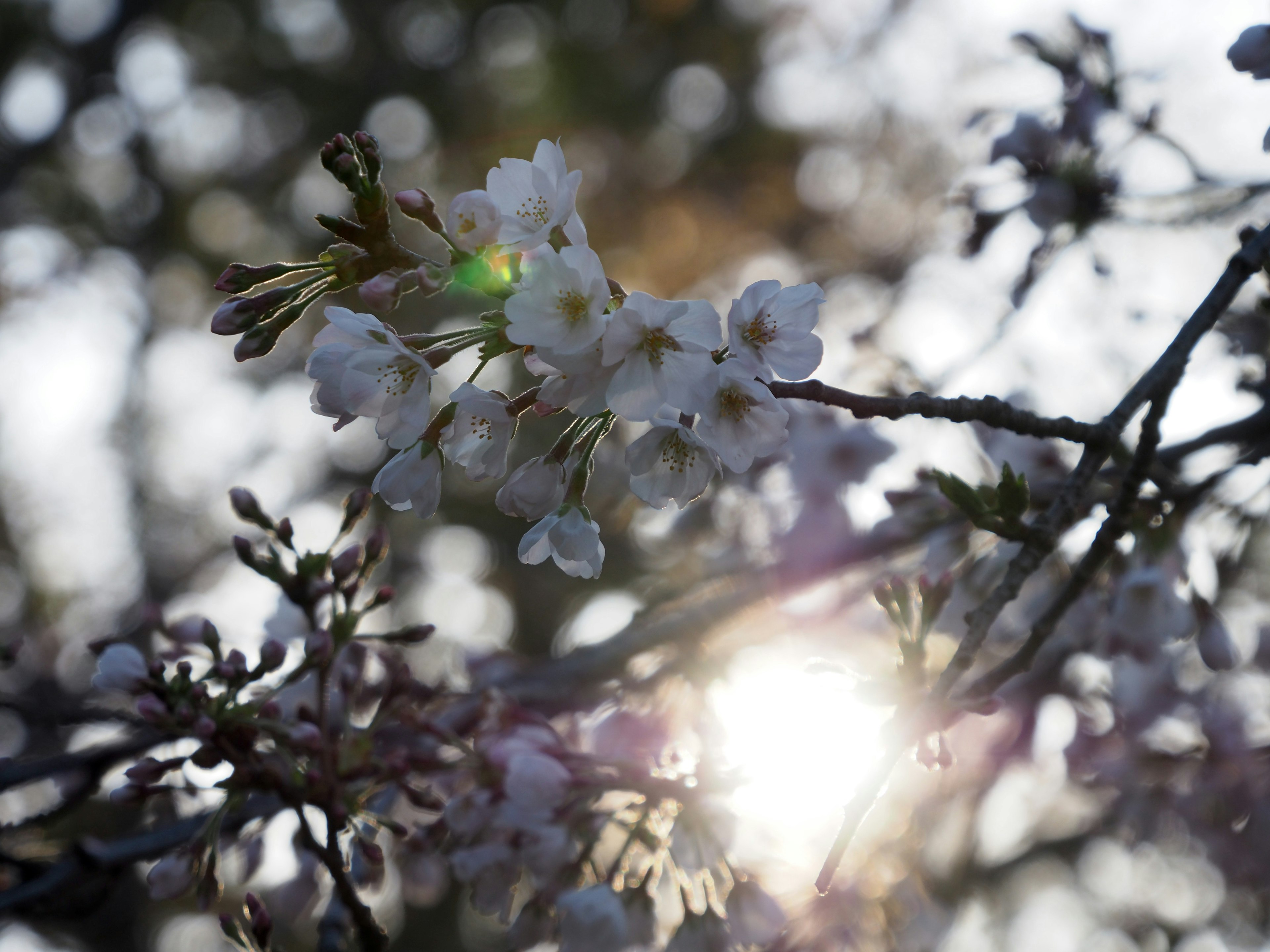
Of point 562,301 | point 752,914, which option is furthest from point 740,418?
point 752,914

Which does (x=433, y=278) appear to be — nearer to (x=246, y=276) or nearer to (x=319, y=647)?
(x=246, y=276)

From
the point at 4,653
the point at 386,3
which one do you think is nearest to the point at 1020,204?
the point at 4,653

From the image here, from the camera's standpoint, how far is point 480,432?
138 centimetres

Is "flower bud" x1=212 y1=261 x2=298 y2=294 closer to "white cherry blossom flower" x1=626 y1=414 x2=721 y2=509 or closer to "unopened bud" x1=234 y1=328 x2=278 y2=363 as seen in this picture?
"unopened bud" x1=234 y1=328 x2=278 y2=363

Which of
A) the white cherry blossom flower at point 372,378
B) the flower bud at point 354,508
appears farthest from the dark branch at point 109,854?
the white cherry blossom flower at point 372,378

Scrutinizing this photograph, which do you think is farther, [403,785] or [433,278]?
[403,785]

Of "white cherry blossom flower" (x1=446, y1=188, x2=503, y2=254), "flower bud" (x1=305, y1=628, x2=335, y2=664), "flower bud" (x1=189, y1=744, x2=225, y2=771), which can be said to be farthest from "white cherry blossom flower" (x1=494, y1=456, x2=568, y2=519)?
"flower bud" (x1=189, y1=744, x2=225, y2=771)

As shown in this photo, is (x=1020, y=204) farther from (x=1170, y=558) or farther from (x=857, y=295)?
(x=857, y=295)

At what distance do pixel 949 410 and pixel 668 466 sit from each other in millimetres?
427

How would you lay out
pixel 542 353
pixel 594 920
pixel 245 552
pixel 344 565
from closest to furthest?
pixel 542 353 < pixel 245 552 < pixel 344 565 < pixel 594 920

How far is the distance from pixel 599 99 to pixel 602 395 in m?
7.24

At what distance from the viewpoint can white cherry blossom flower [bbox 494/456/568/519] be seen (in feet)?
4.53

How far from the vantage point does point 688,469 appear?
134cm

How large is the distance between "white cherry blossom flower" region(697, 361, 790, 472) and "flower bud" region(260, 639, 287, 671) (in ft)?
3.40
